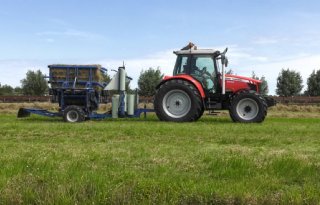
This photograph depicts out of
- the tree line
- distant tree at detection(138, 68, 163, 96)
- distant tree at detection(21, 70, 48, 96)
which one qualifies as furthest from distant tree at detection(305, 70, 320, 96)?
distant tree at detection(21, 70, 48, 96)

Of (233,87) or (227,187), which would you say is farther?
(233,87)

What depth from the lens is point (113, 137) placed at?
9.87 metres

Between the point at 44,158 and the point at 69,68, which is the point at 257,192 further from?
the point at 69,68

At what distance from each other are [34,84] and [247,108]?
53.1 metres

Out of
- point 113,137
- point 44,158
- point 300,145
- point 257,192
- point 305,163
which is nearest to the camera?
point 257,192

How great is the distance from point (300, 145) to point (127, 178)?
159 inches

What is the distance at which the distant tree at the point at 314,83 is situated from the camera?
58281mm

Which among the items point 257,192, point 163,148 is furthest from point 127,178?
point 163,148

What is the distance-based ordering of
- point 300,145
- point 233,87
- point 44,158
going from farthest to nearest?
point 233,87
point 300,145
point 44,158

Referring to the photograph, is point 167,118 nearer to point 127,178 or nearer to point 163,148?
point 163,148

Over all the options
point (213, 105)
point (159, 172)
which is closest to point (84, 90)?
point (213, 105)

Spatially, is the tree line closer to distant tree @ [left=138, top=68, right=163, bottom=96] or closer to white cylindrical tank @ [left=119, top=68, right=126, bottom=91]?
distant tree @ [left=138, top=68, right=163, bottom=96]

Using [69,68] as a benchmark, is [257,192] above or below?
below

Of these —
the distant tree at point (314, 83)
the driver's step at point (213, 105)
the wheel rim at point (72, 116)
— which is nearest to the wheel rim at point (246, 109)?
the driver's step at point (213, 105)
